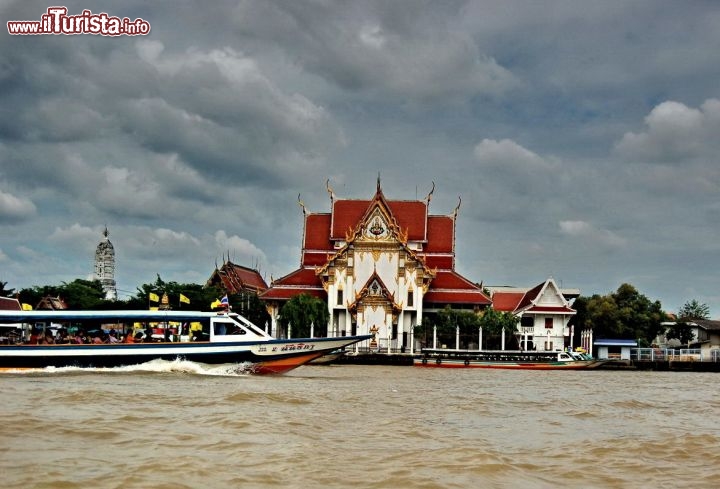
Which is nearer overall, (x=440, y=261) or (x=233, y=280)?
(x=440, y=261)

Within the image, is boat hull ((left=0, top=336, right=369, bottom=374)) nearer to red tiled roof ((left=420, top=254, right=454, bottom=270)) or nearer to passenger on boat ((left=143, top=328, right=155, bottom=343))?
passenger on boat ((left=143, top=328, right=155, bottom=343))

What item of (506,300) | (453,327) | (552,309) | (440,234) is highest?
(440,234)

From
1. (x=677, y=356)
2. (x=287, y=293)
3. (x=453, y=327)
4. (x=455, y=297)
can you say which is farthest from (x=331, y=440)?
(x=287, y=293)

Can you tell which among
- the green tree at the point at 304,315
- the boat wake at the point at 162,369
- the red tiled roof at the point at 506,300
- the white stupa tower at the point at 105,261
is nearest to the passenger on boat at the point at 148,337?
the boat wake at the point at 162,369

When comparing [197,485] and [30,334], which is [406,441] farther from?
[30,334]

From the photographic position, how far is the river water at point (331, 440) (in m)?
7.79

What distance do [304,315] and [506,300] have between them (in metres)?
16.1

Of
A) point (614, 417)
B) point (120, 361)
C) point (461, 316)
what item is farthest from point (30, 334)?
point (461, 316)

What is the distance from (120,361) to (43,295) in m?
39.9

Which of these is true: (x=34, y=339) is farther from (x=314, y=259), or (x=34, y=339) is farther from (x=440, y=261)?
(x=440, y=261)

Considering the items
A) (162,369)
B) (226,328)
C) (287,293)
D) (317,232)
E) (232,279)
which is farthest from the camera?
(232,279)

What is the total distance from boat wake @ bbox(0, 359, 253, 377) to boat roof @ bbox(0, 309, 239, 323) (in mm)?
1324

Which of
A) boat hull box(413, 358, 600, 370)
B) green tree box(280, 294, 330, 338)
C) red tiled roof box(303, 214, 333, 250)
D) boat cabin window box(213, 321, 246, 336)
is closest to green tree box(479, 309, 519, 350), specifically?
boat hull box(413, 358, 600, 370)

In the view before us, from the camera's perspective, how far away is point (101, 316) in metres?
21.9
